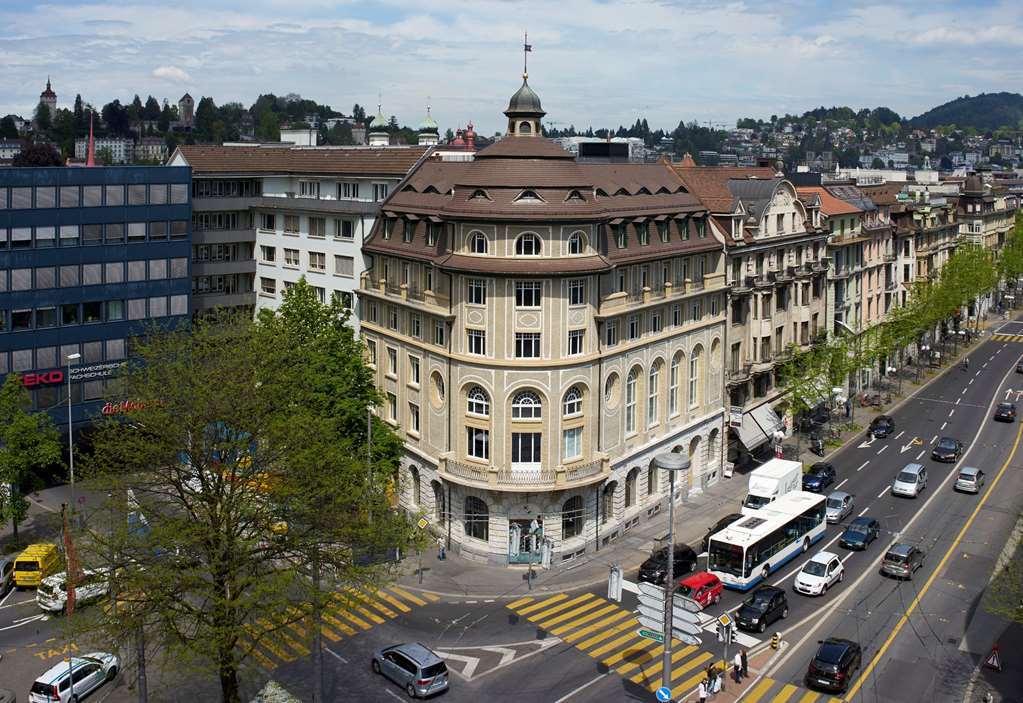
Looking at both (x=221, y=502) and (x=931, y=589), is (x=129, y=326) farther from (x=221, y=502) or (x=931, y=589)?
(x=931, y=589)

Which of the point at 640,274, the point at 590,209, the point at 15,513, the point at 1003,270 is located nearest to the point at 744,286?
the point at 640,274

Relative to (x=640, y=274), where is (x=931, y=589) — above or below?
below

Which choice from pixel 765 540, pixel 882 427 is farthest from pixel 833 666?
pixel 882 427

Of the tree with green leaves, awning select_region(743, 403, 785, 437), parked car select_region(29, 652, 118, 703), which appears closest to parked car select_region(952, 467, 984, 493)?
awning select_region(743, 403, 785, 437)

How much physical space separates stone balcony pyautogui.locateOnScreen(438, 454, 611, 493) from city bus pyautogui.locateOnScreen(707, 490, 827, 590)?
29.4 ft

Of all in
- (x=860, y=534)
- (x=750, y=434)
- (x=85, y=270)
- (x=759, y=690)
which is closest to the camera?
(x=759, y=690)

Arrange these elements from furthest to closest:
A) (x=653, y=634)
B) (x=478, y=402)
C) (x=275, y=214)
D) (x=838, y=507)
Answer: (x=275, y=214) < (x=838, y=507) < (x=478, y=402) < (x=653, y=634)

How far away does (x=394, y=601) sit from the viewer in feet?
189

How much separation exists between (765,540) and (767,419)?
1050 inches

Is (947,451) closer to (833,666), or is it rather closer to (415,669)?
(833,666)

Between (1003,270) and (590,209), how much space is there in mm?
134636

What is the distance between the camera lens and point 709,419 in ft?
256

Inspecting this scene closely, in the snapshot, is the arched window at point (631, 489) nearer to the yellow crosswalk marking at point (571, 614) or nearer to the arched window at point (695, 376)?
the arched window at point (695, 376)

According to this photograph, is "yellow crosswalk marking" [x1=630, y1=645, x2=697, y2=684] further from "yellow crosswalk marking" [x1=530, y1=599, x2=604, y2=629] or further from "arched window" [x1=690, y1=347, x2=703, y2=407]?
"arched window" [x1=690, y1=347, x2=703, y2=407]
